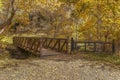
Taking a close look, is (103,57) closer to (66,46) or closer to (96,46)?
(96,46)

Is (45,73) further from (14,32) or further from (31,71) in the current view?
(14,32)

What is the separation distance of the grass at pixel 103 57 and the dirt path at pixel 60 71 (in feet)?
4.62

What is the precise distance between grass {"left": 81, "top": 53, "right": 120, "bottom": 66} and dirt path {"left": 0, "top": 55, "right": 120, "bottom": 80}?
1410 mm

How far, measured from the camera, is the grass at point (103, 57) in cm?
1452

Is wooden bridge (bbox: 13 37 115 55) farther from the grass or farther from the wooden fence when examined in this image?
the grass

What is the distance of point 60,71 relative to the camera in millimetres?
11469

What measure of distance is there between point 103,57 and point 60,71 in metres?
5.58

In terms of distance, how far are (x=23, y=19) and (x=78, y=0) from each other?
5.48 m

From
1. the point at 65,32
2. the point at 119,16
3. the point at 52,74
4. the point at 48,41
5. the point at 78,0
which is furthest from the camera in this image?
the point at 65,32

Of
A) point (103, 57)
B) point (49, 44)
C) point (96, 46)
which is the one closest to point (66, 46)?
point (96, 46)

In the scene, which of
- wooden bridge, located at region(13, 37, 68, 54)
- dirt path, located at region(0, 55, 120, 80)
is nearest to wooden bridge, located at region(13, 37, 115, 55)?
wooden bridge, located at region(13, 37, 68, 54)

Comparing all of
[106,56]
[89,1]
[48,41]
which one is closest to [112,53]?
[106,56]

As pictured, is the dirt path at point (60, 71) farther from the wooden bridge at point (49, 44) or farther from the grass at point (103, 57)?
the wooden bridge at point (49, 44)

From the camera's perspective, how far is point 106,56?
632 inches
